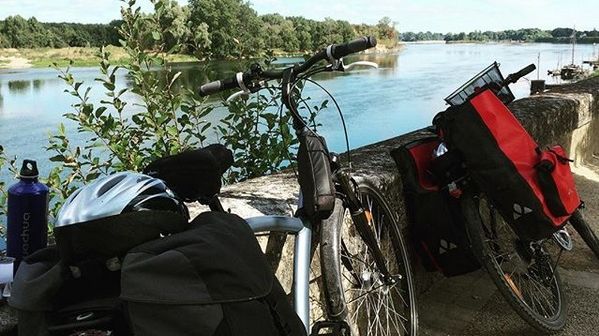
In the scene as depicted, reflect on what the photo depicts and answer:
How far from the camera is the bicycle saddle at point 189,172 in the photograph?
1.53 meters

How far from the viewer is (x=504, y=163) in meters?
2.46

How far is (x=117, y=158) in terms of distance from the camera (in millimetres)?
3260

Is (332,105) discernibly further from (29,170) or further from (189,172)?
(29,170)

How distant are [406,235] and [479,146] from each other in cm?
61

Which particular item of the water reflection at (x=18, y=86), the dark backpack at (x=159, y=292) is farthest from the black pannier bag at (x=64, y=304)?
the water reflection at (x=18, y=86)

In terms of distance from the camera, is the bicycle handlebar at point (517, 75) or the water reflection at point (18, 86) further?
the water reflection at point (18, 86)

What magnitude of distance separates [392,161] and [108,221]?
1.98m

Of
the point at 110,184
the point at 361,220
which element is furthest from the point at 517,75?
the point at 110,184

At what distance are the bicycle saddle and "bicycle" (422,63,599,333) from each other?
1.33 metres

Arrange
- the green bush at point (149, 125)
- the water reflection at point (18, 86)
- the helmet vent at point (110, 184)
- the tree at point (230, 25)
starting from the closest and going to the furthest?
the helmet vent at point (110, 184), the green bush at point (149, 125), the tree at point (230, 25), the water reflection at point (18, 86)

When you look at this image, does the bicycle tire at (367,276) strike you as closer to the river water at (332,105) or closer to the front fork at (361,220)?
the front fork at (361,220)

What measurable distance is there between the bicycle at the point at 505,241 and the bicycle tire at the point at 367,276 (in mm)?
323

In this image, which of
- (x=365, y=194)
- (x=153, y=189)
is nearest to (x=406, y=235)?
(x=365, y=194)

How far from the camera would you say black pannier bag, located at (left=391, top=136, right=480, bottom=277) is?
267 centimetres
